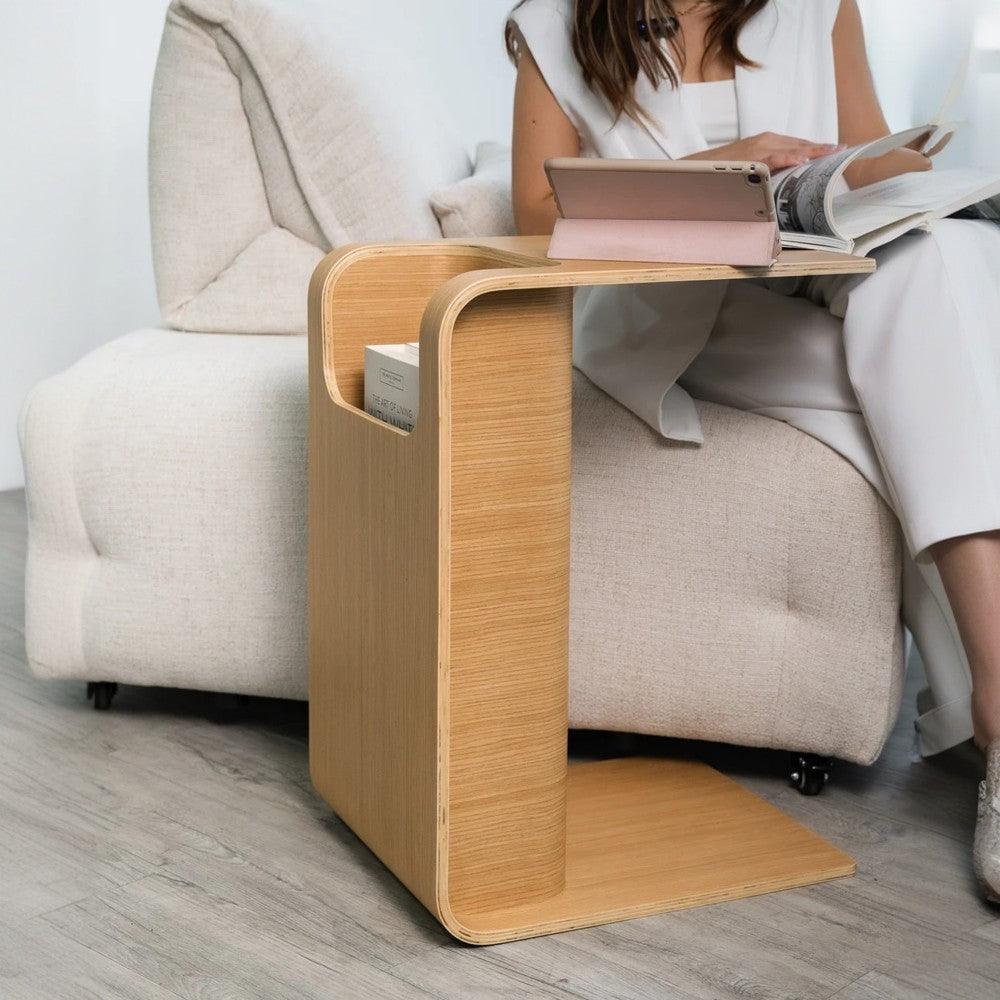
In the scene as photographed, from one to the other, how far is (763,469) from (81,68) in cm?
→ 177

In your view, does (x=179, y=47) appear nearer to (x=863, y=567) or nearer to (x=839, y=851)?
(x=863, y=567)

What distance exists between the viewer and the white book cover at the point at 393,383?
1052mm

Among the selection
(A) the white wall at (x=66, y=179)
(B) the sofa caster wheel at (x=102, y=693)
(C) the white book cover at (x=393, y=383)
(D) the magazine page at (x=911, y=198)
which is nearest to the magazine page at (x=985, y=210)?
(D) the magazine page at (x=911, y=198)

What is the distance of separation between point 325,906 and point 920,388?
0.64m

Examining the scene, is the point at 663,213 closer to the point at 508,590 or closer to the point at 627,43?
the point at 508,590

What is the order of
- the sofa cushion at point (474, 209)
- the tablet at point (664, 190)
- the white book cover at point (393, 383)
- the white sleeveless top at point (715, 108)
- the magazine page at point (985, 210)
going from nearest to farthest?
the tablet at point (664, 190) < the white book cover at point (393, 383) < the magazine page at point (985, 210) < the white sleeveless top at point (715, 108) < the sofa cushion at point (474, 209)

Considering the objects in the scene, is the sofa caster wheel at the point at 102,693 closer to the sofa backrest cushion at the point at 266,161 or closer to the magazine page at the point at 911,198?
the sofa backrest cushion at the point at 266,161

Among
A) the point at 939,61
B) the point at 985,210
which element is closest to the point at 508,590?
the point at 985,210

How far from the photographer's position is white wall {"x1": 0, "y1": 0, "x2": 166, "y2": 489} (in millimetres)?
2465

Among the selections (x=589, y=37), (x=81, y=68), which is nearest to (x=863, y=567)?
(x=589, y=37)

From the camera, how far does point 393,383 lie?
3.58ft

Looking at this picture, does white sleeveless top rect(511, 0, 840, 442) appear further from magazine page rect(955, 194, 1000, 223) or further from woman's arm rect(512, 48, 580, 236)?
magazine page rect(955, 194, 1000, 223)

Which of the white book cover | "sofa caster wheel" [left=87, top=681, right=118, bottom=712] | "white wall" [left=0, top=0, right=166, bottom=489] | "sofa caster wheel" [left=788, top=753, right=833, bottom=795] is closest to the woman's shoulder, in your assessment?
the white book cover

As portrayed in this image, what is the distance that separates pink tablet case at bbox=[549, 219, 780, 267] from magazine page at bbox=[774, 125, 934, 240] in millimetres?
80
